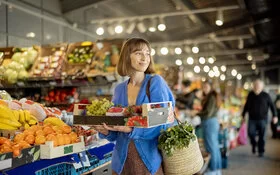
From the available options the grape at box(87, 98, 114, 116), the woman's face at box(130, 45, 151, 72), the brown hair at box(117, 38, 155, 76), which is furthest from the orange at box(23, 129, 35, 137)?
the woman's face at box(130, 45, 151, 72)

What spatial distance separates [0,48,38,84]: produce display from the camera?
5258mm

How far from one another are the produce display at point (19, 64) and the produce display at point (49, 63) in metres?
0.13

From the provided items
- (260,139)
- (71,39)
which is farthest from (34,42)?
(260,139)

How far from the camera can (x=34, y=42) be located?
8.55 meters

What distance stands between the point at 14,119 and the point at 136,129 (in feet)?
4.03

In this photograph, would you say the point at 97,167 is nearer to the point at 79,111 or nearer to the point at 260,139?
the point at 79,111

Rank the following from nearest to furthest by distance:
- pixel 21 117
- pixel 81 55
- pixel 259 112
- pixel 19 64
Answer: pixel 21 117 < pixel 19 64 < pixel 81 55 < pixel 259 112

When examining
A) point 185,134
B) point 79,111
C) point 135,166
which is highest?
point 79,111

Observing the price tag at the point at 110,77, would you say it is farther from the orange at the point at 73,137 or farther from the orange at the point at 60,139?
the orange at the point at 60,139

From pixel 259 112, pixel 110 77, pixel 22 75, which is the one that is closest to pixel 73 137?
pixel 110 77

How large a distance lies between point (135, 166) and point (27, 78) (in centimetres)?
362

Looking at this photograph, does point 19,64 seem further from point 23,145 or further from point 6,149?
point 6,149

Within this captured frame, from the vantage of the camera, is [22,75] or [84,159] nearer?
[84,159]

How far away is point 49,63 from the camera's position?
5.77 m
